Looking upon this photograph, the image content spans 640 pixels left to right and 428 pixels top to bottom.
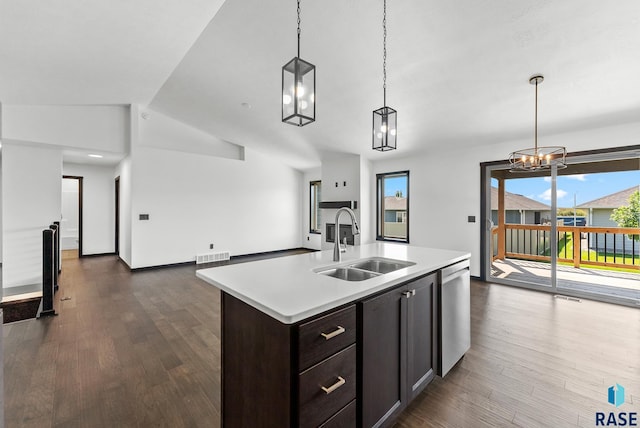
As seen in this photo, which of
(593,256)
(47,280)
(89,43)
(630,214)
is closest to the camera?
(89,43)

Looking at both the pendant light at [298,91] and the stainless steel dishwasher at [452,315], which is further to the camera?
the stainless steel dishwasher at [452,315]

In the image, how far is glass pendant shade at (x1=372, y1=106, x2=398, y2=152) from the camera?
88.5 inches

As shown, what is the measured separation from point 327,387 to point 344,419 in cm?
23

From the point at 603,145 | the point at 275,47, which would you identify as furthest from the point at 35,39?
the point at 603,145

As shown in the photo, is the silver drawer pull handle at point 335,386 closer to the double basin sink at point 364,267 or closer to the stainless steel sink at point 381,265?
the double basin sink at point 364,267

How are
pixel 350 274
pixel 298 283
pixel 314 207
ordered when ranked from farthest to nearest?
pixel 314 207 → pixel 350 274 → pixel 298 283

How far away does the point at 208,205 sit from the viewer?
250 inches

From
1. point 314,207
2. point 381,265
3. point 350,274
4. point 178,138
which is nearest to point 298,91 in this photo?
point 350,274

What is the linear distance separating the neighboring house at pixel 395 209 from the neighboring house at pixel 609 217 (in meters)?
2.79

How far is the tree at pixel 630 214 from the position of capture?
3.66 meters

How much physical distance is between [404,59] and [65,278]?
20.9ft

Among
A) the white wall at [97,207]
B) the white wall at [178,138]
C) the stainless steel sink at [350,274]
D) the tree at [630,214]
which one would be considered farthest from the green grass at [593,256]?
the white wall at [97,207]

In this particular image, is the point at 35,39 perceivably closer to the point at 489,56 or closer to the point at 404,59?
the point at 404,59

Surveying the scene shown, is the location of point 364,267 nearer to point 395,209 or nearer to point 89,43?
point 89,43
